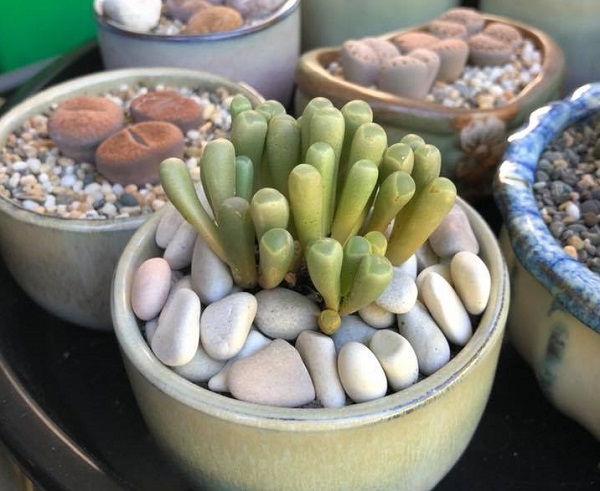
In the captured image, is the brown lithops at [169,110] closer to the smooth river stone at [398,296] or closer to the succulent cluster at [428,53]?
the succulent cluster at [428,53]

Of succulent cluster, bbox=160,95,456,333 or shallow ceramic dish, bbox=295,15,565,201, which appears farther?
shallow ceramic dish, bbox=295,15,565,201

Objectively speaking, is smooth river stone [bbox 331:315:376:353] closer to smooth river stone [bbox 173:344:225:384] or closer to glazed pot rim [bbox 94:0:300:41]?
smooth river stone [bbox 173:344:225:384]

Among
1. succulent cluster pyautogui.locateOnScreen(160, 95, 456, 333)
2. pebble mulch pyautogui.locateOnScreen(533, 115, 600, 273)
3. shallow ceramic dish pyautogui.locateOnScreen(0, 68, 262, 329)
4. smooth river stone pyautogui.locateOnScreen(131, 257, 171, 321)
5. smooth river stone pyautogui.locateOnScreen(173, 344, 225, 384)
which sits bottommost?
shallow ceramic dish pyautogui.locateOnScreen(0, 68, 262, 329)

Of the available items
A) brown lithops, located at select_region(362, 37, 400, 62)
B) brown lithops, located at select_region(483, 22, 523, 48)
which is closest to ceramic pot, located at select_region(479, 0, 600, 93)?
brown lithops, located at select_region(483, 22, 523, 48)

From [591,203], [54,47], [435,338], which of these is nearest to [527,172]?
[591,203]

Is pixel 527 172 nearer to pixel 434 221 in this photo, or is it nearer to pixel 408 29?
pixel 434 221

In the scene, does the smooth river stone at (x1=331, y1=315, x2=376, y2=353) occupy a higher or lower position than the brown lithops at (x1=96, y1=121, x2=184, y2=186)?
higher

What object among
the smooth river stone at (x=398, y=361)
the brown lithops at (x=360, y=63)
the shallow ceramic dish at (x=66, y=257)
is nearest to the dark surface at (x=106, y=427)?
the shallow ceramic dish at (x=66, y=257)

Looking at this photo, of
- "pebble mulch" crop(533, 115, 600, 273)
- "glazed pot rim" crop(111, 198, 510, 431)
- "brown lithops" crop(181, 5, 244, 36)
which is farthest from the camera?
"brown lithops" crop(181, 5, 244, 36)

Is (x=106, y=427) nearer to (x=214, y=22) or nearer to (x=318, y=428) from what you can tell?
(x=318, y=428)
